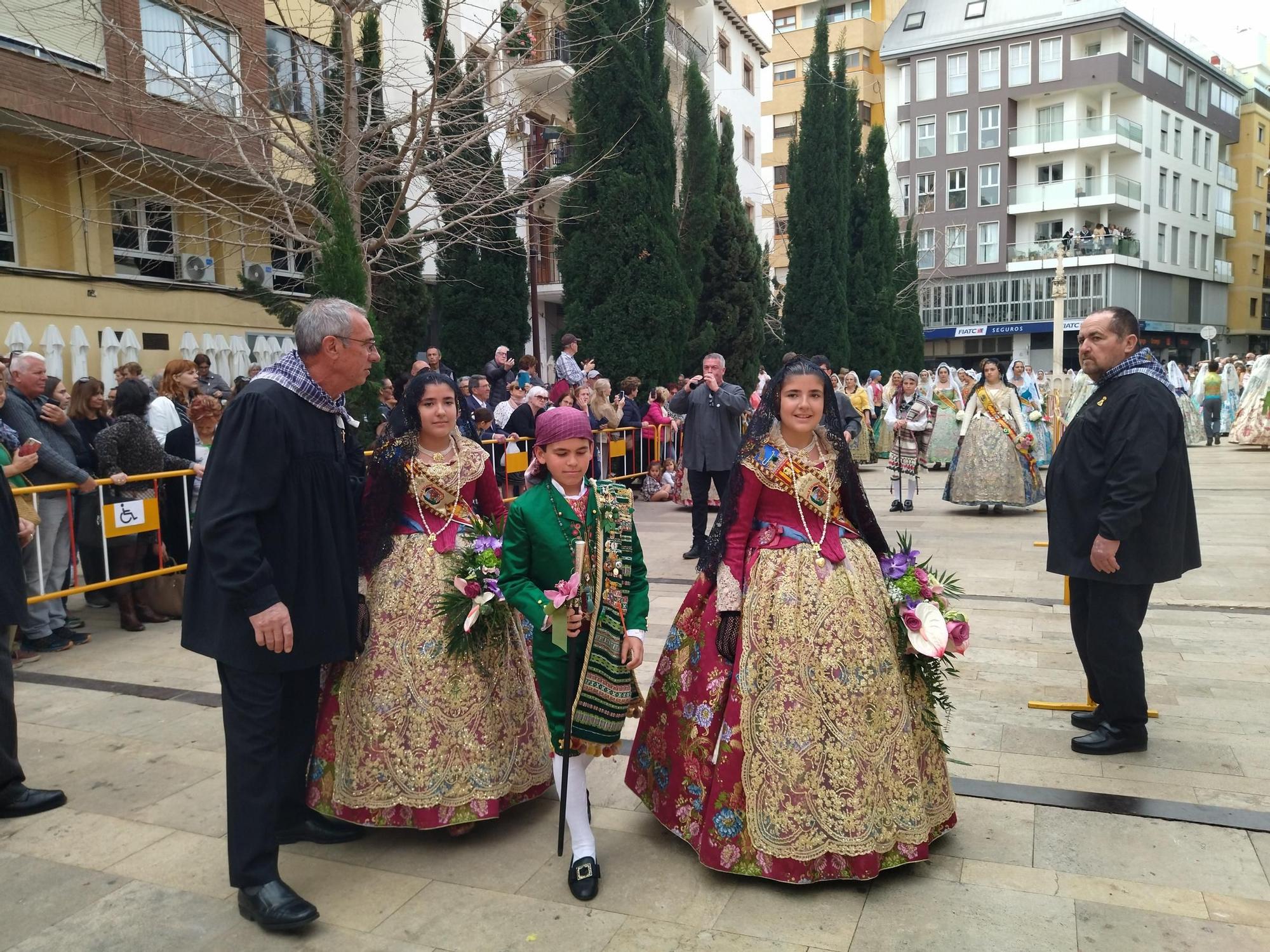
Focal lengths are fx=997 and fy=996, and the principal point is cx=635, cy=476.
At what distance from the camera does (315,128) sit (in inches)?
382

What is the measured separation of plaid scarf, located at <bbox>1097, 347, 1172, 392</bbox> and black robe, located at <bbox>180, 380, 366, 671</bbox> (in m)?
3.46

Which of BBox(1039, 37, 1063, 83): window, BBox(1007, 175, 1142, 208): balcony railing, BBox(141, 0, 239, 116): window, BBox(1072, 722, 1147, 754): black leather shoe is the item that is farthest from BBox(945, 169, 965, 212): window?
BBox(1072, 722, 1147, 754): black leather shoe

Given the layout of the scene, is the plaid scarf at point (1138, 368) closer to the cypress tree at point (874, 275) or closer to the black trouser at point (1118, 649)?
the black trouser at point (1118, 649)

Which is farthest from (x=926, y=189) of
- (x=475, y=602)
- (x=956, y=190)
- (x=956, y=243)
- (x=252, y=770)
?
(x=252, y=770)

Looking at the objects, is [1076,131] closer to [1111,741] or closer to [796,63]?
[796,63]

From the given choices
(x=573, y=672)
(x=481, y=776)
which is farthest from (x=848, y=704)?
(x=481, y=776)

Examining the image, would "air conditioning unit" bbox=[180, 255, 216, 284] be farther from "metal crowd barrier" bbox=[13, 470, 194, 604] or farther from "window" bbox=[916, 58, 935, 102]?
"window" bbox=[916, 58, 935, 102]

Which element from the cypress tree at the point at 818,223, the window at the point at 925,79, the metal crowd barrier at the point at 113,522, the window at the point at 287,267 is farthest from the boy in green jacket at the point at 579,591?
the window at the point at 925,79

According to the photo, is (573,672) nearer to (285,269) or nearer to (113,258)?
(113,258)

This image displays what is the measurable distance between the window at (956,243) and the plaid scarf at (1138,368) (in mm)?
42864

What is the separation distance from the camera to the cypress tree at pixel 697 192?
60.2 ft

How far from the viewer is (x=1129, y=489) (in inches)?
171

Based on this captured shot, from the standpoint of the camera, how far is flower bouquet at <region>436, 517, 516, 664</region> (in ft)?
11.9

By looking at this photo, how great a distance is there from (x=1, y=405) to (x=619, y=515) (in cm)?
465
